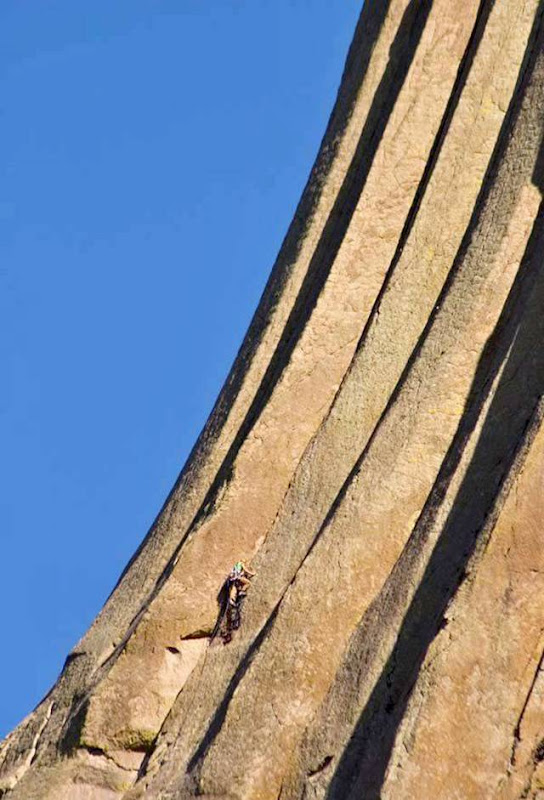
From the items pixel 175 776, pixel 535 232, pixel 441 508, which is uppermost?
pixel 535 232

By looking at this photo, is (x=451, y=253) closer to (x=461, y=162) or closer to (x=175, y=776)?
(x=461, y=162)

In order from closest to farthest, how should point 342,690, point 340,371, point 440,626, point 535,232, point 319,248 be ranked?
point 440,626 → point 342,690 → point 535,232 → point 340,371 → point 319,248

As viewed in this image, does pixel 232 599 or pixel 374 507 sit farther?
pixel 232 599

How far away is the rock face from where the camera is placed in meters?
12.8

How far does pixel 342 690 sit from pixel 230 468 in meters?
3.03

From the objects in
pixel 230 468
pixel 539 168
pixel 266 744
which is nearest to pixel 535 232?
pixel 539 168

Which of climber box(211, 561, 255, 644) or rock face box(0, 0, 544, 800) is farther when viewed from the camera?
climber box(211, 561, 255, 644)

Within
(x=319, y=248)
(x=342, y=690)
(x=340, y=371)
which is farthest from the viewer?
(x=319, y=248)

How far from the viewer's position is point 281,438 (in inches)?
647

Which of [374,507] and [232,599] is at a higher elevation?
[374,507]

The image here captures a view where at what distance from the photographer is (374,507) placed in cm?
1482

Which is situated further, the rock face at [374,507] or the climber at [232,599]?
the climber at [232,599]

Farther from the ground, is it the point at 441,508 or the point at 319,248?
Result: the point at 319,248

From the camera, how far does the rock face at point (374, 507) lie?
12.8 m
